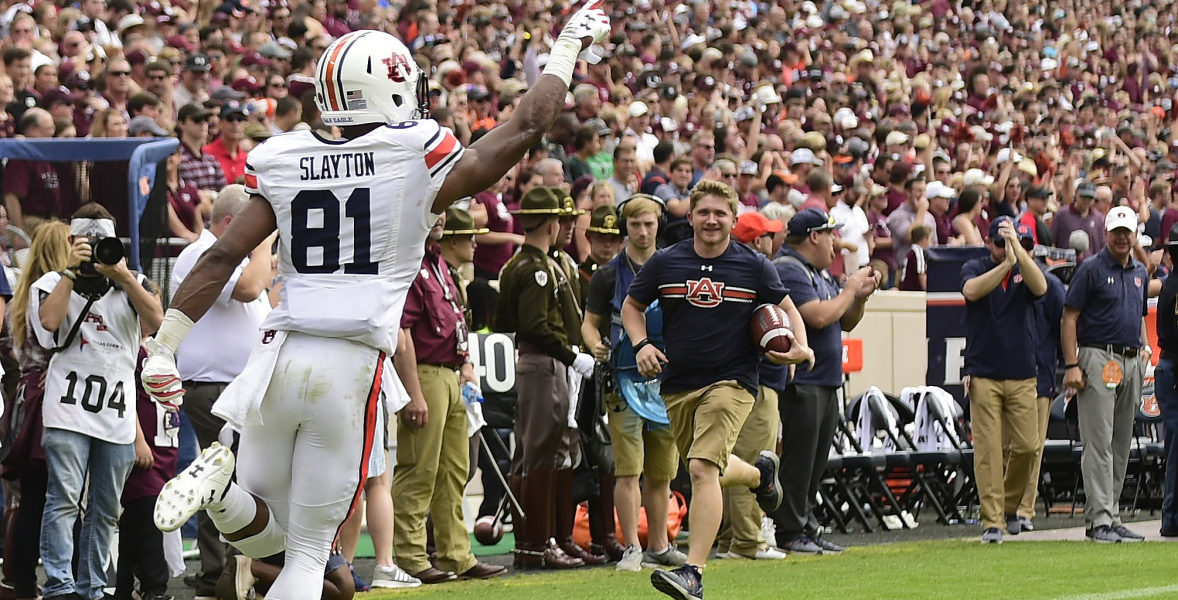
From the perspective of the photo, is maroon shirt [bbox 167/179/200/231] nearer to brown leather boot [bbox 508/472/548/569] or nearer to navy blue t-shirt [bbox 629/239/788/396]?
brown leather boot [bbox 508/472/548/569]

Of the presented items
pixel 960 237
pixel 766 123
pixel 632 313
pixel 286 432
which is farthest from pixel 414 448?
pixel 766 123

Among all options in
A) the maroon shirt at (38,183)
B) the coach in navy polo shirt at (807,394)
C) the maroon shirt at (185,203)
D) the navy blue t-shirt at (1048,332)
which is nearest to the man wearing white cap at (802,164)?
Result: the navy blue t-shirt at (1048,332)

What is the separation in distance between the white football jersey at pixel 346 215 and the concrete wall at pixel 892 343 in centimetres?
966

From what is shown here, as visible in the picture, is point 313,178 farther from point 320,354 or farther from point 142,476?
point 142,476

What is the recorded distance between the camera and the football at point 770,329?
829cm

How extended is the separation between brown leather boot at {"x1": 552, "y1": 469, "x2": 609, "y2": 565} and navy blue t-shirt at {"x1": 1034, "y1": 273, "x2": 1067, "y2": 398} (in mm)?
3404

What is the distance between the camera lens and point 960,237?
17.9 m

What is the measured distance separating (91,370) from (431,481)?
1.98 metres

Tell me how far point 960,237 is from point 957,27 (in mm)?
15125

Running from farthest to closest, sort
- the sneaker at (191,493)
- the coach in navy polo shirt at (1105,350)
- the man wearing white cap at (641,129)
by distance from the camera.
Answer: the man wearing white cap at (641,129) → the coach in navy polo shirt at (1105,350) → the sneaker at (191,493)

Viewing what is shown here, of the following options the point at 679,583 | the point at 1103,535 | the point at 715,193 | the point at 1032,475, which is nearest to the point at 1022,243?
the point at 1032,475

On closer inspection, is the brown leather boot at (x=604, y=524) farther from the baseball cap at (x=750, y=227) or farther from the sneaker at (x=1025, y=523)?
the sneaker at (x=1025, y=523)

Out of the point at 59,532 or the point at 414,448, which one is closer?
the point at 59,532

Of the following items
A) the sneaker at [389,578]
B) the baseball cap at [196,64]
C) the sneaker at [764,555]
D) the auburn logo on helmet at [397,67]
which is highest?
the baseball cap at [196,64]
